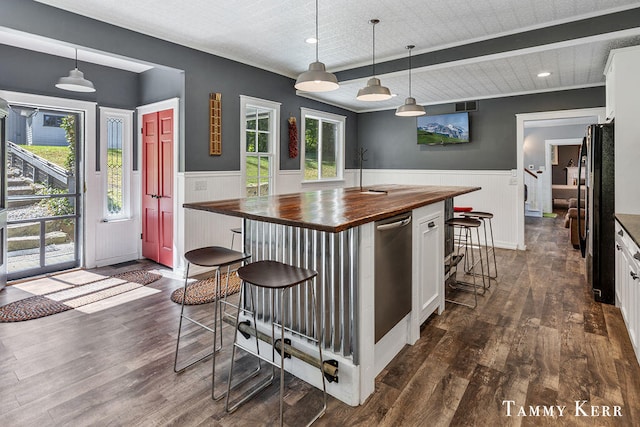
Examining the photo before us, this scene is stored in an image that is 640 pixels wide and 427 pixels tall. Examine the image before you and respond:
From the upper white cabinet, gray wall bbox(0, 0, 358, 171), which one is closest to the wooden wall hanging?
gray wall bbox(0, 0, 358, 171)

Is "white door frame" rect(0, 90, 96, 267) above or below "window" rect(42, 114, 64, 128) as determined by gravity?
below

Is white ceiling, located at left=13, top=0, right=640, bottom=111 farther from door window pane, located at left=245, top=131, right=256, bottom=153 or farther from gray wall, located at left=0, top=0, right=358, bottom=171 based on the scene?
door window pane, located at left=245, top=131, right=256, bottom=153

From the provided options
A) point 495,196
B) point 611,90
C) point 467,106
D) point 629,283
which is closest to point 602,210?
point 629,283

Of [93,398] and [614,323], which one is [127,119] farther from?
[614,323]

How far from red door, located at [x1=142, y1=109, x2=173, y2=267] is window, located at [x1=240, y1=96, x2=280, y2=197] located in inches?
36.6

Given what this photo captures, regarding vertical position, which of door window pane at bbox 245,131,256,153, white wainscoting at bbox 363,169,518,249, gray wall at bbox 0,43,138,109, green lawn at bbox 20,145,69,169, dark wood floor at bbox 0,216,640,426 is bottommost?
dark wood floor at bbox 0,216,640,426

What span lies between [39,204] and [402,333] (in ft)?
14.5

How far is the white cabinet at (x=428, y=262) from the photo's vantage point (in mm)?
2572

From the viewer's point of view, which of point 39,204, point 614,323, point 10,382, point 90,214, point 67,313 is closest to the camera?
point 10,382

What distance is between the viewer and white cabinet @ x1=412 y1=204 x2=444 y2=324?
2572mm

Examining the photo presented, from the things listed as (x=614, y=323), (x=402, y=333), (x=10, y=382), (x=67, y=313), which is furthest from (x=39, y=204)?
(x=614, y=323)

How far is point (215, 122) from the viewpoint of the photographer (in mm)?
4352

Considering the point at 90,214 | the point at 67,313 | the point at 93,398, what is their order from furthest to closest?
the point at 90,214 → the point at 67,313 → the point at 93,398

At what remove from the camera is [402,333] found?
2525 mm
